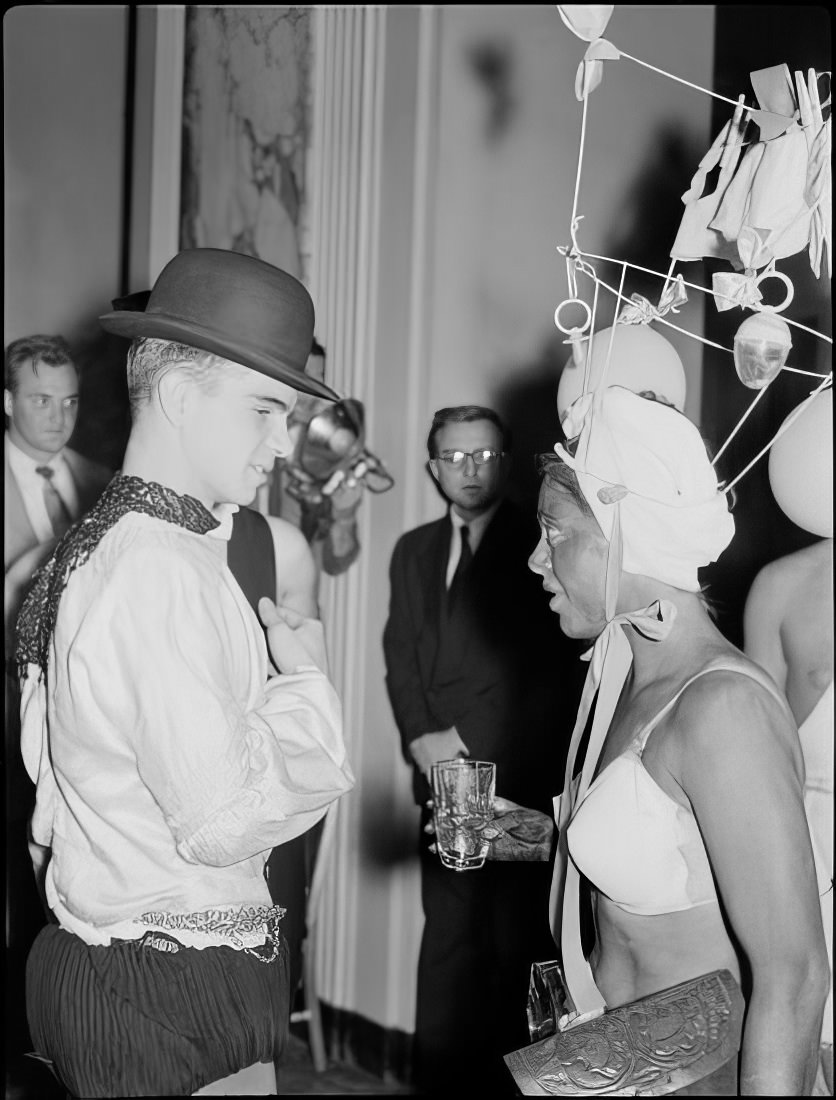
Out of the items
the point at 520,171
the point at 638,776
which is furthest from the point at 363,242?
the point at 638,776

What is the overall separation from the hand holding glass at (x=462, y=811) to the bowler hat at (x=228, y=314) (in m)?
0.50

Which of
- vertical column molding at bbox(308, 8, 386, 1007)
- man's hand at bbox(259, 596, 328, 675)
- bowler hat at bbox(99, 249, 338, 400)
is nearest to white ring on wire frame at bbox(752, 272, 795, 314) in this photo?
bowler hat at bbox(99, 249, 338, 400)

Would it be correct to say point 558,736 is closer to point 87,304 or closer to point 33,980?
point 33,980

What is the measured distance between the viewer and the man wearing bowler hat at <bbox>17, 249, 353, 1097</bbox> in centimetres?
136

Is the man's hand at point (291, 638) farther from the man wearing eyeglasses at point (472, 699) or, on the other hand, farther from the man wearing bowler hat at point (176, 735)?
the man wearing eyeglasses at point (472, 699)

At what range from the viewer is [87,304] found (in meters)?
2.64

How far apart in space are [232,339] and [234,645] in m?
0.33

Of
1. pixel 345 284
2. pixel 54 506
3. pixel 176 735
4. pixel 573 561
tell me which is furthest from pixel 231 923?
pixel 345 284

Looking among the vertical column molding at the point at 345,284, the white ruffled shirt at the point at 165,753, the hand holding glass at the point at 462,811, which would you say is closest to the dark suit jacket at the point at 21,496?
the vertical column molding at the point at 345,284

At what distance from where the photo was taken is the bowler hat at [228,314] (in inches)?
55.6

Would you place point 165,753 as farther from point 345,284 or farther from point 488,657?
point 345,284

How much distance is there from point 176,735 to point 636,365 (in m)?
0.65

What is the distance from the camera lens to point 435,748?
2.28m

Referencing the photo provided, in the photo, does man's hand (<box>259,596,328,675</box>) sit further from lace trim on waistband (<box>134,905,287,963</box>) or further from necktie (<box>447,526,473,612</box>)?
necktie (<box>447,526,473,612</box>)
